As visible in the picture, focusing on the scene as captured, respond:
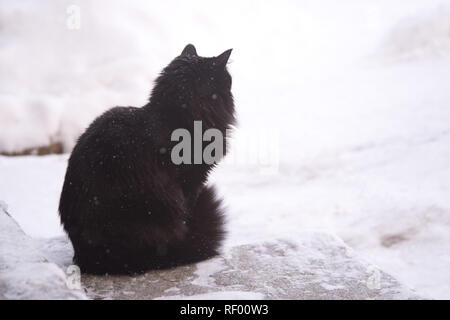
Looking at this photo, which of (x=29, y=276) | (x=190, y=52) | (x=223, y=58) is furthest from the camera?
(x=190, y=52)

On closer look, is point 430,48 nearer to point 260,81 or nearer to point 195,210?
point 260,81

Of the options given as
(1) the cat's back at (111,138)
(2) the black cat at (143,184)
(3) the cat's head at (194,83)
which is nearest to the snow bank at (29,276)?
(2) the black cat at (143,184)

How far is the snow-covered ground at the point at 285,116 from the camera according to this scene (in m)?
4.52

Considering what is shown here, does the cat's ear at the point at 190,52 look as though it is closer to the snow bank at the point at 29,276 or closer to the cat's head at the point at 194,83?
the cat's head at the point at 194,83

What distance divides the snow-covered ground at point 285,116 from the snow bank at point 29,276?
6.76 feet

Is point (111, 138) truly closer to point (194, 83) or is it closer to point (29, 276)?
point (194, 83)

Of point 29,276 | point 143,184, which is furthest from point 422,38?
point 29,276

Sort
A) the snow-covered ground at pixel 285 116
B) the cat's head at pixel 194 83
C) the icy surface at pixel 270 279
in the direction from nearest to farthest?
the icy surface at pixel 270 279, the cat's head at pixel 194 83, the snow-covered ground at pixel 285 116

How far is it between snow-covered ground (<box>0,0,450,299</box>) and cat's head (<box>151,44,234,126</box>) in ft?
5.06

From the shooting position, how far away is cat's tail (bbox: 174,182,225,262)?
240cm

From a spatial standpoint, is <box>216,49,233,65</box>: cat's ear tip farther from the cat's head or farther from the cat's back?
the cat's back

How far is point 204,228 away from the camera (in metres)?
2.50

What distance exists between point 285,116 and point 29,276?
6406mm

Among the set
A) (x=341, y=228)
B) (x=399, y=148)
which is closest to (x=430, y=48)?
(x=399, y=148)
